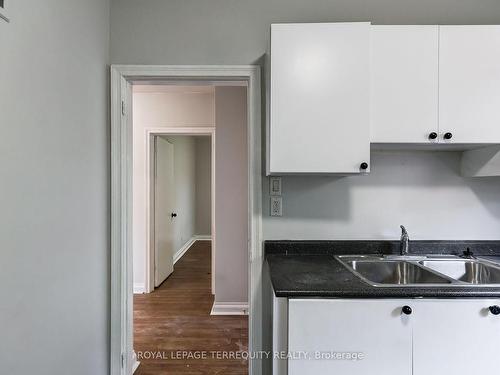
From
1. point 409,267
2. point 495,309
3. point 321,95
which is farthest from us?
point 409,267

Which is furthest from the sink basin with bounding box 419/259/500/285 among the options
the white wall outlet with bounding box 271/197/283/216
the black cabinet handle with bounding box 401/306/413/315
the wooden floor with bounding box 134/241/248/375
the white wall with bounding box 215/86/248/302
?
the white wall with bounding box 215/86/248/302

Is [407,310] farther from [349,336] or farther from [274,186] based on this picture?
[274,186]

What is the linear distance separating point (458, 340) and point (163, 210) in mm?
3382

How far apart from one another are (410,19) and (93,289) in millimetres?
2370

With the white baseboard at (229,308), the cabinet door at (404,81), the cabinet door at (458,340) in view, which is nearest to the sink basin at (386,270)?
the cabinet door at (458,340)

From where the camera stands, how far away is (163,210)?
3.93m

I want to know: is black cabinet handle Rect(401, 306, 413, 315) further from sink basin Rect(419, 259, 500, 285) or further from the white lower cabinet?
sink basin Rect(419, 259, 500, 285)

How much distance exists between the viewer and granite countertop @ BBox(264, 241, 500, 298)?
1192mm

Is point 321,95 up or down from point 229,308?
up

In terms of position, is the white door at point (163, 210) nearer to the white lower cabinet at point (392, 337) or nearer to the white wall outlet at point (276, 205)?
the white wall outlet at point (276, 205)

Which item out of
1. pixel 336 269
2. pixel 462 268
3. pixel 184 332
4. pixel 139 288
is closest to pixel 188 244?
pixel 139 288

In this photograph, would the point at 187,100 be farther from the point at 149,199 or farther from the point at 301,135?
the point at 301,135

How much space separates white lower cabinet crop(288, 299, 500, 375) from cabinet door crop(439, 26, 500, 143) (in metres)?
0.82

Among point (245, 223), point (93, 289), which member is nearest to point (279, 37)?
point (93, 289)
